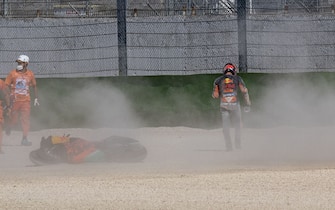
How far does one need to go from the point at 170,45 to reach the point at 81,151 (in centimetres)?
848

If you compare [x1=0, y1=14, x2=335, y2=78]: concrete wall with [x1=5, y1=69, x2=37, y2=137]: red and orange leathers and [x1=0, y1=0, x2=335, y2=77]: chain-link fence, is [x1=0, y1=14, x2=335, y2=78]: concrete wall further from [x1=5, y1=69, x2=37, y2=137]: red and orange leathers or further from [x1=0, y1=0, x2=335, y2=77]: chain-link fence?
[x1=5, y1=69, x2=37, y2=137]: red and orange leathers

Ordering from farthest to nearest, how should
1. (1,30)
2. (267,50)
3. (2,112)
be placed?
(1,30) < (267,50) < (2,112)

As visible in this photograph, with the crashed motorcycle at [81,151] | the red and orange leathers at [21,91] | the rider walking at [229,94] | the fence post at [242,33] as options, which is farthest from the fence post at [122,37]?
the crashed motorcycle at [81,151]

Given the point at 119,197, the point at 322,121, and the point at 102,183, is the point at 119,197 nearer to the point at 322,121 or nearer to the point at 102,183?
the point at 102,183

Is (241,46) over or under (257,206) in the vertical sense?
over

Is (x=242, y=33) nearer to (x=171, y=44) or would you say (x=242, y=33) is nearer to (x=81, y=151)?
(x=171, y=44)

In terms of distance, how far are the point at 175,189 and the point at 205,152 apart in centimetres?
518

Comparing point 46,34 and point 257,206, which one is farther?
point 46,34

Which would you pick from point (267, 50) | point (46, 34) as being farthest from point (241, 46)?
point (46, 34)

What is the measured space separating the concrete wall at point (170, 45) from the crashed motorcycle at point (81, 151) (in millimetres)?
6109

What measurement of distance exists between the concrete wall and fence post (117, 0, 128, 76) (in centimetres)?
96

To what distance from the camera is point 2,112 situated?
16984mm

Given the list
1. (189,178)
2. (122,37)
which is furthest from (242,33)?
(189,178)

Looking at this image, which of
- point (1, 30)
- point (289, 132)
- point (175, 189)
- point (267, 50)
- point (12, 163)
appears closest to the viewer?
point (175, 189)
